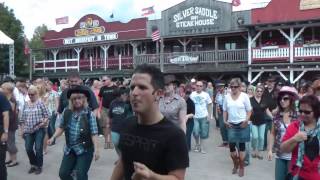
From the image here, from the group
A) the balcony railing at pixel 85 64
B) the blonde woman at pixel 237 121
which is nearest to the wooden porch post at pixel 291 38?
the balcony railing at pixel 85 64

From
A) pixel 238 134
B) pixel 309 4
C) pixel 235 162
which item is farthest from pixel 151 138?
pixel 309 4

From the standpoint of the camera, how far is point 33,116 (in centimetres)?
833

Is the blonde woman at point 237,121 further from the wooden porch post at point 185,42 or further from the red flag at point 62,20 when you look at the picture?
the red flag at point 62,20

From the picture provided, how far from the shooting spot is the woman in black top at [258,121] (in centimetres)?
990

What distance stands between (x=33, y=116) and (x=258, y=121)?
4.68 metres

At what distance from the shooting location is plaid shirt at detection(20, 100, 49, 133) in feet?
27.3

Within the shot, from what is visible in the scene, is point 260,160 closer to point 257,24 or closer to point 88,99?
point 88,99

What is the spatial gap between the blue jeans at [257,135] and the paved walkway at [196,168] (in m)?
0.45

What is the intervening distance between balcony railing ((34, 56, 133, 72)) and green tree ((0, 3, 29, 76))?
302 inches

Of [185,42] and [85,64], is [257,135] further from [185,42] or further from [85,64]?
[85,64]

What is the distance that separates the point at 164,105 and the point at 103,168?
7.01 ft

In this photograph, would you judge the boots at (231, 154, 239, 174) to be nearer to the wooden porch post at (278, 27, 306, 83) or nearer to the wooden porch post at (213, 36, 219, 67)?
the wooden porch post at (278, 27, 306, 83)

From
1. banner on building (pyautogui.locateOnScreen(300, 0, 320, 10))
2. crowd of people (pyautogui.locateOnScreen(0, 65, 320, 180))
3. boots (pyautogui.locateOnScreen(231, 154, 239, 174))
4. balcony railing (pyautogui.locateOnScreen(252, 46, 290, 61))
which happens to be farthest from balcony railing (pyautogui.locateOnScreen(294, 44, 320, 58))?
boots (pyautogui.locateOnScreen(231, 154, 239, 174))

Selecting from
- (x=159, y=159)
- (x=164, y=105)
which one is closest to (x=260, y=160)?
(x=164, y=105)
